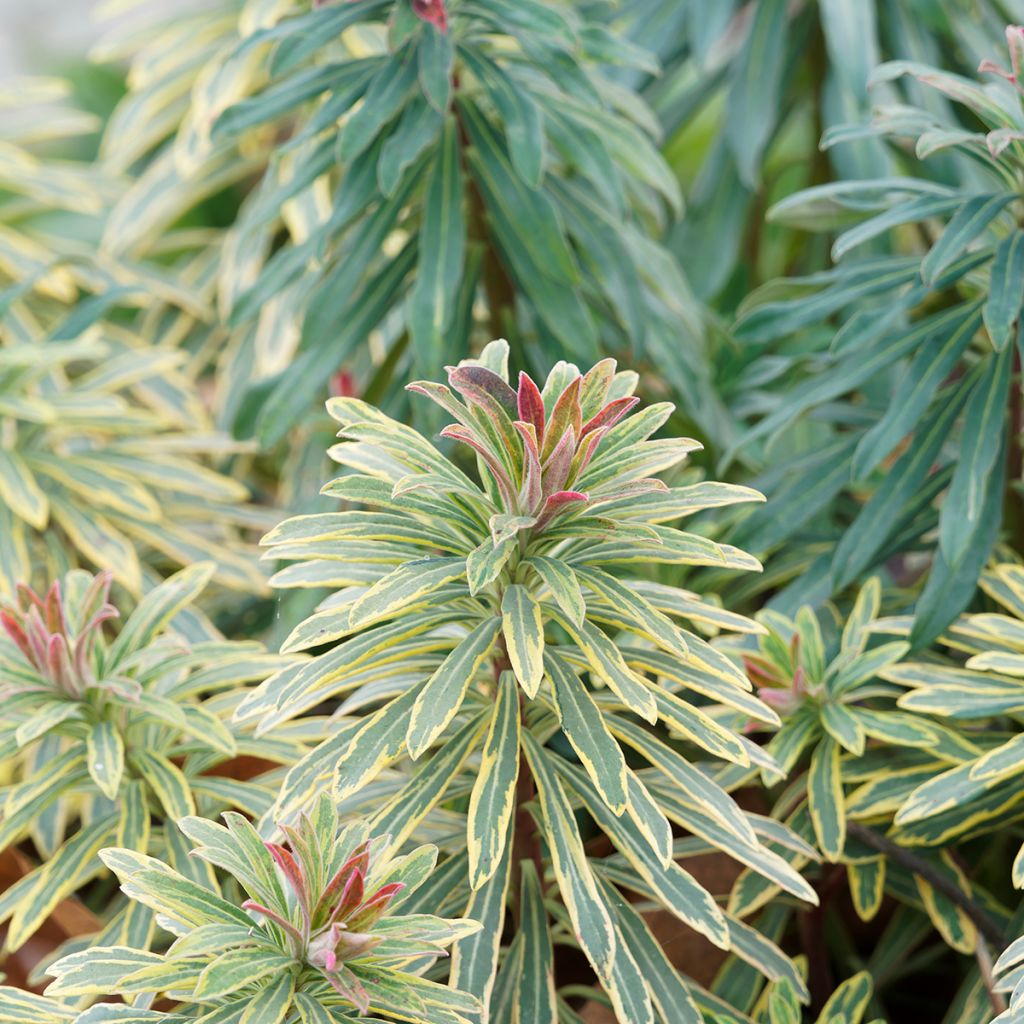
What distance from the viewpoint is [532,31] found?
1.20 meters

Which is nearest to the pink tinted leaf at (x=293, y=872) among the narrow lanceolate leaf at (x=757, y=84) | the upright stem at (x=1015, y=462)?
the upright stem at (x=1015, y=462)

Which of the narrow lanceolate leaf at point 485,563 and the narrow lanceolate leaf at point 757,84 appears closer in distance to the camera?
the narrow lanceolate leaf at point 485,563

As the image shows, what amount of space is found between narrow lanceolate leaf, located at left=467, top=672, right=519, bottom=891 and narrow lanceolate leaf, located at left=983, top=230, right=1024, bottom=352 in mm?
487

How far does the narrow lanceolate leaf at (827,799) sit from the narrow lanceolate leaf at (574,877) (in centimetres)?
23

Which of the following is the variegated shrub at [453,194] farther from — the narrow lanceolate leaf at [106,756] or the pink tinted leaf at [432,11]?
the narrow lanceolate leaf at [106,756]

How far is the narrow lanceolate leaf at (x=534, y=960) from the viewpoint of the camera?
3.03ft

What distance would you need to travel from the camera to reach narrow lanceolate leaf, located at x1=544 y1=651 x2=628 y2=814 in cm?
82

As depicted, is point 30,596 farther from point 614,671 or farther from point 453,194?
point 453,194

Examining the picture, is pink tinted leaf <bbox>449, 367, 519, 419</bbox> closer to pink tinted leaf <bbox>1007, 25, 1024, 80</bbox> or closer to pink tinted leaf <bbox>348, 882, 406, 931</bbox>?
pink tinted leaf <bbox>348, 882, 406, 931</bbox>

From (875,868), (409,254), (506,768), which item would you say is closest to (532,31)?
(409,254)

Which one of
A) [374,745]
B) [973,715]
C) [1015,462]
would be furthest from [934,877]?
[374,745]

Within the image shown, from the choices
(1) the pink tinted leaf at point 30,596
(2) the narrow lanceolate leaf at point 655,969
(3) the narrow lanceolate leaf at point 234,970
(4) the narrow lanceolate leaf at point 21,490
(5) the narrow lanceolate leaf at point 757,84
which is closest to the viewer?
(3) the narrow lanceolate leaf at point 234,970

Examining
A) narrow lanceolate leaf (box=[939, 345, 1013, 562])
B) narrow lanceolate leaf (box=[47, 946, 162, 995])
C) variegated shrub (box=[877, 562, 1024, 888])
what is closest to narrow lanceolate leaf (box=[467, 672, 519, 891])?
A: narrow lanceolate leaf (box=[47, 946, 162, 995])

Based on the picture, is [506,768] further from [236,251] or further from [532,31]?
[236,251]
